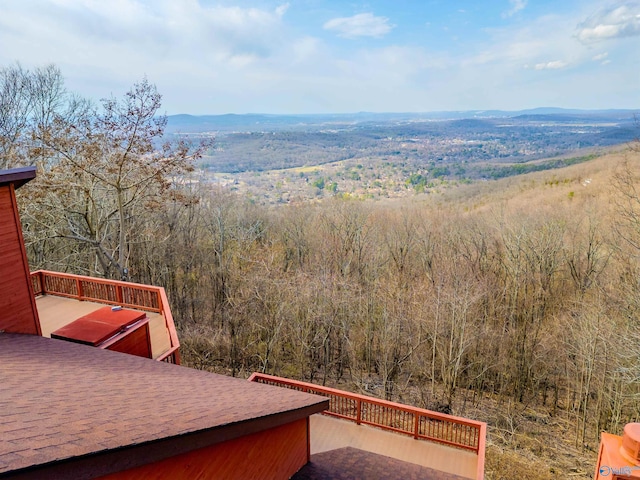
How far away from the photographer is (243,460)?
525 cm

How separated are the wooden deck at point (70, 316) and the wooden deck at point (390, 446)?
14.0 feet

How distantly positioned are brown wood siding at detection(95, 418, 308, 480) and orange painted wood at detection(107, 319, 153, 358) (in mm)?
3982

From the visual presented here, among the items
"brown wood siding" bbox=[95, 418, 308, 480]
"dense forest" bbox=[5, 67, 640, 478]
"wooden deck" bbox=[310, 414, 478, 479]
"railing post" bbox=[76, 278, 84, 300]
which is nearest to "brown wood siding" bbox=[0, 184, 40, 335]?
"railing post" bbox=[76, 278, 84, 300]

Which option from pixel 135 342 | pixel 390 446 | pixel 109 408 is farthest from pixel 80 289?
pixel 390 446

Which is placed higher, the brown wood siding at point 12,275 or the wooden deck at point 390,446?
the brown wood siding at point 12,275

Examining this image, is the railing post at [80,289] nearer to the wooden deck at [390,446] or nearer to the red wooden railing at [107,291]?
the red wooden railing at [107,291]

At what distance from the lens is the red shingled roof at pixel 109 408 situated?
8.54 ft

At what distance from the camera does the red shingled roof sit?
2604 millimetres

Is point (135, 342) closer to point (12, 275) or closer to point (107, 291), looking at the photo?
point (12, 275)

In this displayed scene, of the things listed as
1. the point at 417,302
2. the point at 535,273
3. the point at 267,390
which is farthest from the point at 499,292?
the point at 267,390

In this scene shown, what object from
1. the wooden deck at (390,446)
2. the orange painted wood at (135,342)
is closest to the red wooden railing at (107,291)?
the orange painted wood at (135,342)

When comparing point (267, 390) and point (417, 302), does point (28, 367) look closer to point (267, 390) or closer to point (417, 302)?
point (267, 390)

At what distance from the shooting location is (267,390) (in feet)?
21.8

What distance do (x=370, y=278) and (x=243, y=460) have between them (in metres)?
18.5
